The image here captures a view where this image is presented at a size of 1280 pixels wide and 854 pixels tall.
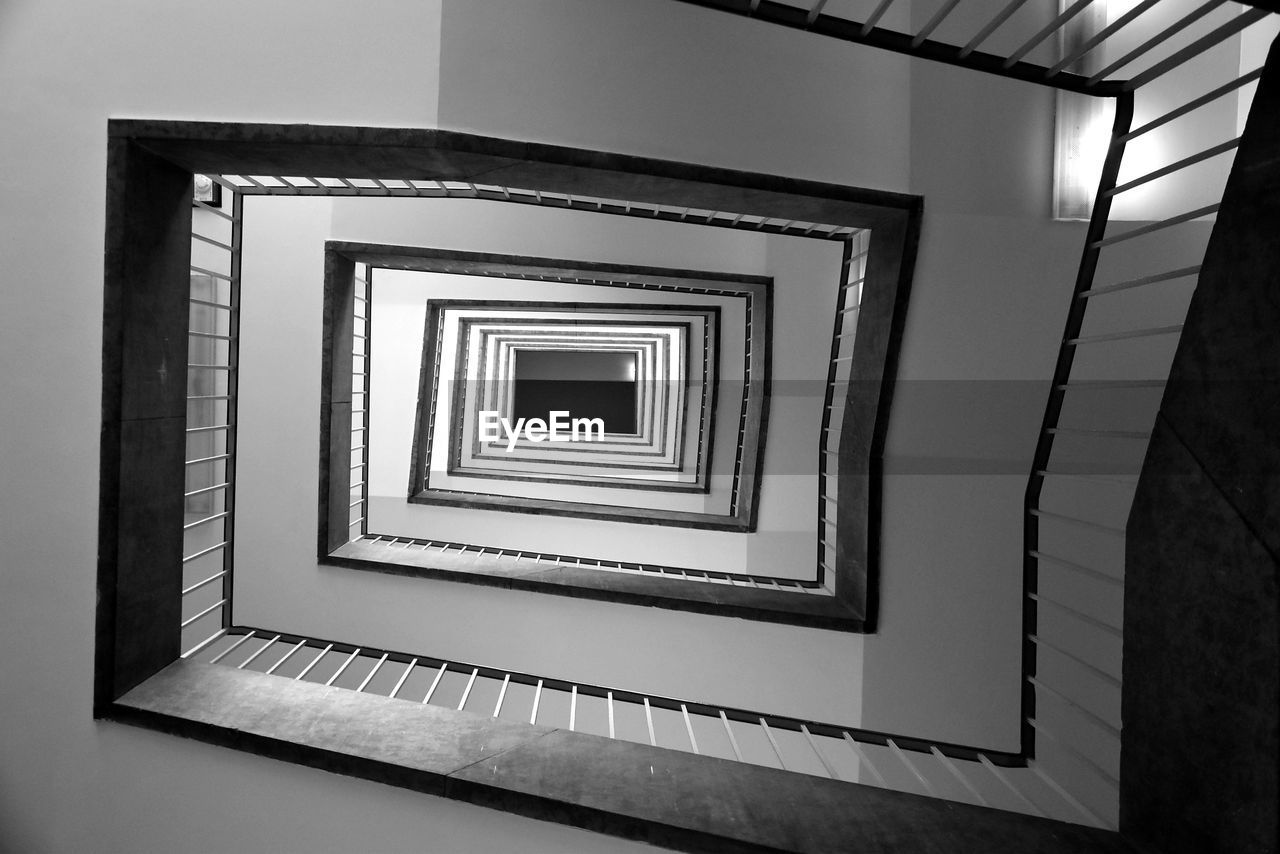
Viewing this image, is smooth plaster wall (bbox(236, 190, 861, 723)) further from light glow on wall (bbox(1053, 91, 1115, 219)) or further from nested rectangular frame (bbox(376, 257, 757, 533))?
light glow on wall (bbox(1053, 91, 1115, 219))

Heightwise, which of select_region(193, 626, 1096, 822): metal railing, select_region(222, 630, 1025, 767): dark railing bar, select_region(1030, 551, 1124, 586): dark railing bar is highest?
select_region(1030, 551, 1124, 586): dark railing bar

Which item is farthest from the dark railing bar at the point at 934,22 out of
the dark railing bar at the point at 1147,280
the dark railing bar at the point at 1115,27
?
the dark railing bar at the point at 1147,280

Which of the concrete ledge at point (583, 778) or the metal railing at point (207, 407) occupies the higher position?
the metal railing at point (207, 407)

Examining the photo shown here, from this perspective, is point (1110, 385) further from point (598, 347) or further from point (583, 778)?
point (598, 347)

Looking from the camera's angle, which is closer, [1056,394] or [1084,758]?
[1084,758]

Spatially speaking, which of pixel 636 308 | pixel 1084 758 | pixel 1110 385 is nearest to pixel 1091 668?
pixel 1084 758

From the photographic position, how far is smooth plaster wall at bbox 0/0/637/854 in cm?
220

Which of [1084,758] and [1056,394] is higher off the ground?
[1056,394]

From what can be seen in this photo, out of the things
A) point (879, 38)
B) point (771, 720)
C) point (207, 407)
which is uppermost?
→ point (879, 38)

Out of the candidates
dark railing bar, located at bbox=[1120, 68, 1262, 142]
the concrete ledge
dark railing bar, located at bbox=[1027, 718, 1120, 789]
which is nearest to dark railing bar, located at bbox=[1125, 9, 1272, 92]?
dark railing bar, located at bbox=[1120, 68, 1262, 142]

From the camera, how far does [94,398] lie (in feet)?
7.84

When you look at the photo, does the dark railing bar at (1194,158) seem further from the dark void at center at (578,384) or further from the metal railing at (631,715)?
the dark void at center at (578,384)

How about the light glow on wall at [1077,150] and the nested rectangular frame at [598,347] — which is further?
the nested rectangular frame at [598,347]

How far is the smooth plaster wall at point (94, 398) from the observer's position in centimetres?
220
